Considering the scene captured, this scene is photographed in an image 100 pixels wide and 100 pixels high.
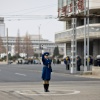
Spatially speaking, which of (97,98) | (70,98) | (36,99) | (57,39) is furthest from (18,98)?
(57,39)

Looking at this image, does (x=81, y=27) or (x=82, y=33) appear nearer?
(x=82, y=33)

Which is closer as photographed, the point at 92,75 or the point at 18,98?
the point at 18,98

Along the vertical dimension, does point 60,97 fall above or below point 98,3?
below

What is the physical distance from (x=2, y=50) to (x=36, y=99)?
159618 mm

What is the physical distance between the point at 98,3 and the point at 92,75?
118ft

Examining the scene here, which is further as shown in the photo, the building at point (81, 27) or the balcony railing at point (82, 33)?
the balcony railing at point (82, 33)

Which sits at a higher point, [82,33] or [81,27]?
[81,27]

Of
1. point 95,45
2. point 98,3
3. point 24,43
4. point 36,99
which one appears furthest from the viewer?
point 24,43

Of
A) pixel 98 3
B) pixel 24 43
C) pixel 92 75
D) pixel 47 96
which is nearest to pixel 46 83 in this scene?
pixel 47 96

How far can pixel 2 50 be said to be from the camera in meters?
174

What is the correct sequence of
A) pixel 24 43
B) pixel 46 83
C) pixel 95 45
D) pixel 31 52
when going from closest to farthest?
pixel 46 83, pixel 95 45, pixel 24 43, pixel 31 52

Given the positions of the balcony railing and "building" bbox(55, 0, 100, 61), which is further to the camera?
the balcony railing

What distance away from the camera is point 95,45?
78188 mm

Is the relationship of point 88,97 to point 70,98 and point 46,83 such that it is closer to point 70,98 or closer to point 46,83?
point 70,98
